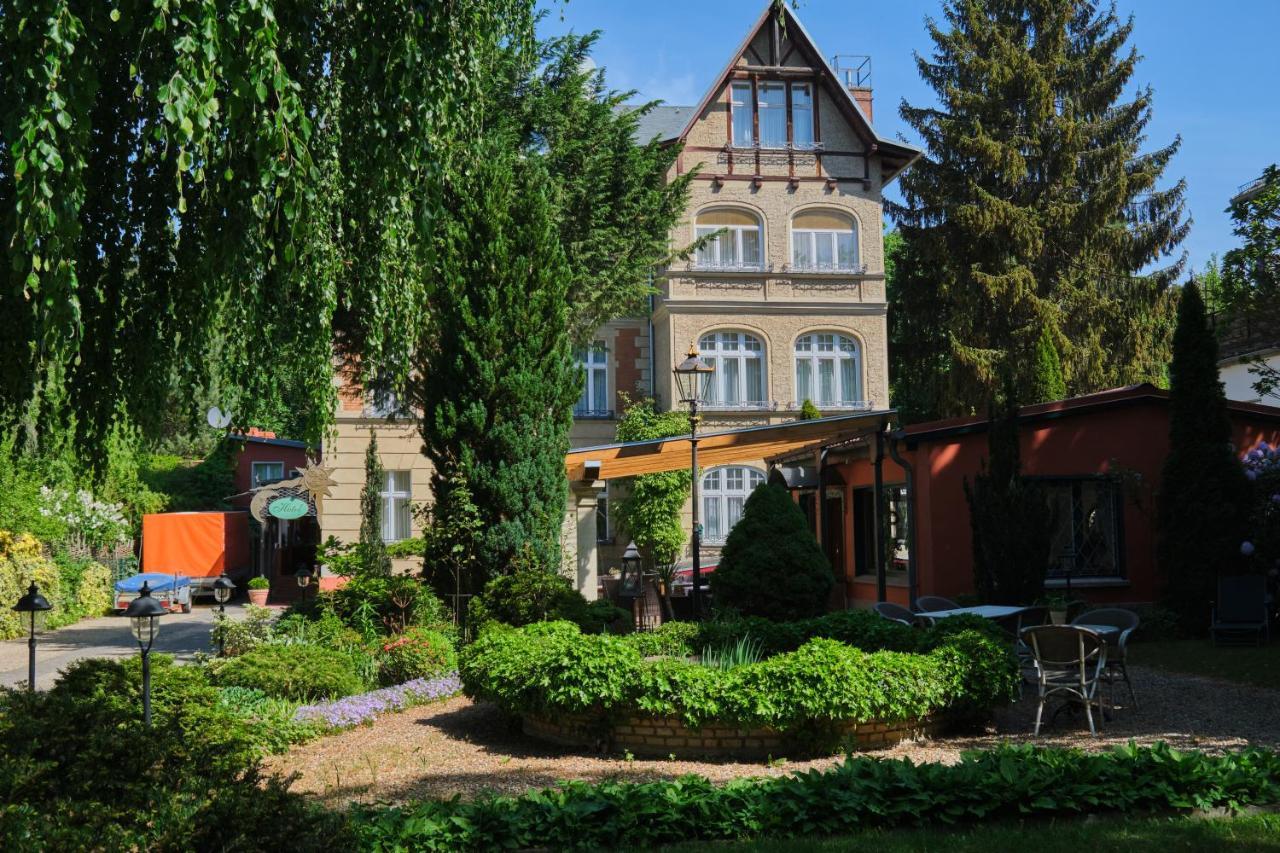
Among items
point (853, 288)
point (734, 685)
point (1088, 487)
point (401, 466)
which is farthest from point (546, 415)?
point (853, 288)

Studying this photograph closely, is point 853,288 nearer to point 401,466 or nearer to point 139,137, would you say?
point 401,466

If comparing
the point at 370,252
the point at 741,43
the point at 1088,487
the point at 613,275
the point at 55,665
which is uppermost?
the point at 741,43

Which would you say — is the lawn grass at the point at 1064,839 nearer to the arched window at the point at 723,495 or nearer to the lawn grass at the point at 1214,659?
the lawn grass at the point at 1214,659

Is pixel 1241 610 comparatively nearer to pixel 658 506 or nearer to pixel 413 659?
pixel 413 659

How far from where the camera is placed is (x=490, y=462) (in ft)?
46.7

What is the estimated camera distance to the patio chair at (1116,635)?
983cm

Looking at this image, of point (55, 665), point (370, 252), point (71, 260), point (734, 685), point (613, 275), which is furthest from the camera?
point (613, 275)

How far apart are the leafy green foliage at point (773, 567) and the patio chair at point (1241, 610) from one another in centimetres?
523

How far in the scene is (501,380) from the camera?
46.5ft

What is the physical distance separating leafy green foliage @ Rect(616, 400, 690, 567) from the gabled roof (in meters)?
7.04

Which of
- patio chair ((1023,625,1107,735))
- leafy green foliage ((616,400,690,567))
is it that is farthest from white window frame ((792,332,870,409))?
patio chair ((1023,625,1107,735))

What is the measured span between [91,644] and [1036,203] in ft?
79.7

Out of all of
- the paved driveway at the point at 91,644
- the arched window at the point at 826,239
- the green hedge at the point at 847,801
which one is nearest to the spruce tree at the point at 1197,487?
the green hedge at the point at 847,801

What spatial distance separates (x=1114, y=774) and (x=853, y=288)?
73.6 ft
